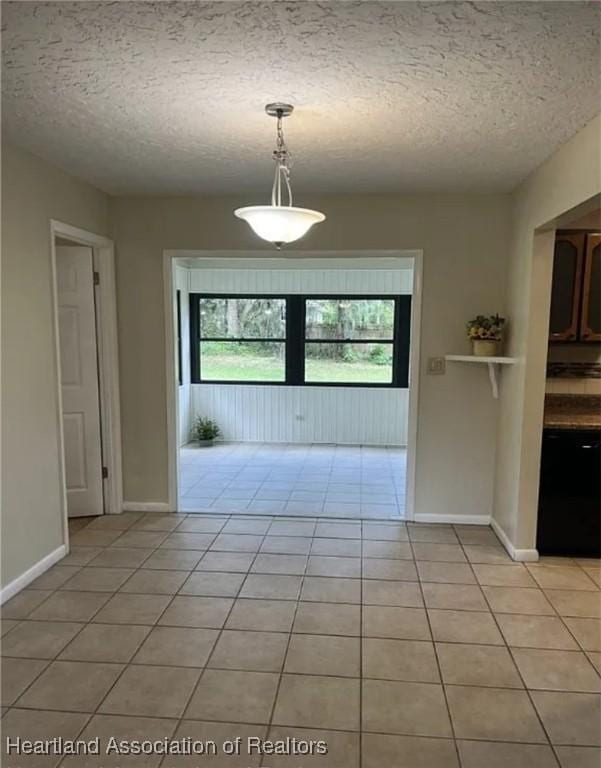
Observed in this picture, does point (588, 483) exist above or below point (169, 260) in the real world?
below

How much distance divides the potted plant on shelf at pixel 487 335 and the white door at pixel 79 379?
276 cm

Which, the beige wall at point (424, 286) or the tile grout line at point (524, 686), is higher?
the beige wall at point (424, 286)

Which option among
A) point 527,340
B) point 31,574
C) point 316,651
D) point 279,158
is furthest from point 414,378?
point 31,574

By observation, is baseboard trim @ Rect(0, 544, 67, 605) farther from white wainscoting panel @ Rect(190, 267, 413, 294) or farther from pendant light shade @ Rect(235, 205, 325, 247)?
white wainscoting panel @ Rect(190, 267, 413, 294)

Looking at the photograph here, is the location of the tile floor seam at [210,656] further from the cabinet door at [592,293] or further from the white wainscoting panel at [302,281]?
the white wainscoting panel at [302,281]

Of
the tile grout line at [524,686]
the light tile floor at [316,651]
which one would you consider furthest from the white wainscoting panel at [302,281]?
the tile grout line at [524,686]

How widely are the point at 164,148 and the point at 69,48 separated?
3.40ft

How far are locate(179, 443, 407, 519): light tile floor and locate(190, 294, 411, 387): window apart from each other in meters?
0.94

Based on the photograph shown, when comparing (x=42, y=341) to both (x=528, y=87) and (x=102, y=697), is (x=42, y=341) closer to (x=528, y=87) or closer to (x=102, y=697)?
(x=102, y=697)

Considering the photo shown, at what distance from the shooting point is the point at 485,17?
5.15 feet

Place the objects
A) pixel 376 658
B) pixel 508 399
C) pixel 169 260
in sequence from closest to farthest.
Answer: pixel 376 658
pixel 508 399
pixel 169 260

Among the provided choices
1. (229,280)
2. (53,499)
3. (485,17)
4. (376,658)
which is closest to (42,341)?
(53,499)

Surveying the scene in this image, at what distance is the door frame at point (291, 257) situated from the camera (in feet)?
12.5

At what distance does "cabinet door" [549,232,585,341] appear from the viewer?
3.41m
